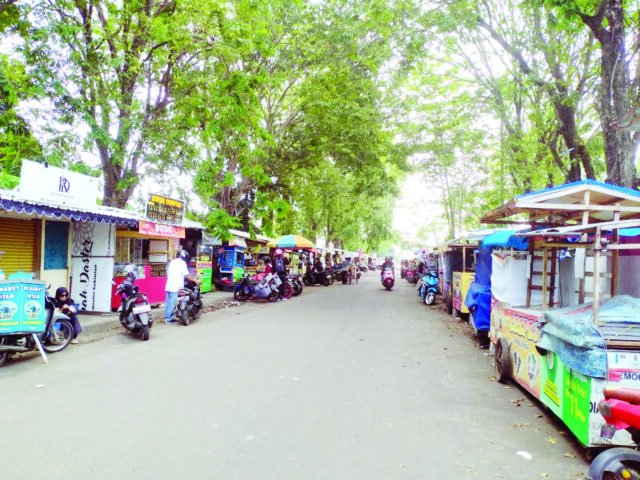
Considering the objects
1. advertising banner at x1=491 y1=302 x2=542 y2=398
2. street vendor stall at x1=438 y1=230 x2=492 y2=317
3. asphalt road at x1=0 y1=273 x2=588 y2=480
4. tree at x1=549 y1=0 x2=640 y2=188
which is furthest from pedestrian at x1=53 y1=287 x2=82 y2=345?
tree at x1=549 y1=0 x2=640 y2=188

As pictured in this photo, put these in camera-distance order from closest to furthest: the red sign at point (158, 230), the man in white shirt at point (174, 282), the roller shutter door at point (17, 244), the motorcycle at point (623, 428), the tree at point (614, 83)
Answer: the motorcycle at point (623, 428), the tree at point (614, 83), the roller shutter door at point (17, 244), the man in white shirt at point (174, 282), the red sign at point (158, 230)

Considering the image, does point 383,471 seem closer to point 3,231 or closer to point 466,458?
point 466,458

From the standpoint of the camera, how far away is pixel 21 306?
6805 millimetres

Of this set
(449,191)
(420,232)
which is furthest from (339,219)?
(420,232)

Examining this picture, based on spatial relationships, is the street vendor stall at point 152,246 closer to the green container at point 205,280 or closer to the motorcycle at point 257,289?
the green container at point 205,280

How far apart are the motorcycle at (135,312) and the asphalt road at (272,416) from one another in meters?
0.70

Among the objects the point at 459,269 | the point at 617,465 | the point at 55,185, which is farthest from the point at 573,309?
the point at 459,269

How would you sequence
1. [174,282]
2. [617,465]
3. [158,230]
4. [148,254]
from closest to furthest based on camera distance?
[617,465] → [174,282] → [158,230] → [148,254]

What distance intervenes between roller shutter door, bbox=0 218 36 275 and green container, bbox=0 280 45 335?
3388 mm

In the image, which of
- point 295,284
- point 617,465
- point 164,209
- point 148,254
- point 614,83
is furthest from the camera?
point 295,284

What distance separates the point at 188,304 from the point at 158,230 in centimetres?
256

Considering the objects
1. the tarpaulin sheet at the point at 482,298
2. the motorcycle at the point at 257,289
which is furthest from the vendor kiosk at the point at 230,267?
the tarpaulin sheet at the point at 482,298

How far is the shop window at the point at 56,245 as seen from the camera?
35.9 feet

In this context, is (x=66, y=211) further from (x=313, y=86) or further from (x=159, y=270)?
(x=313, y=86)
